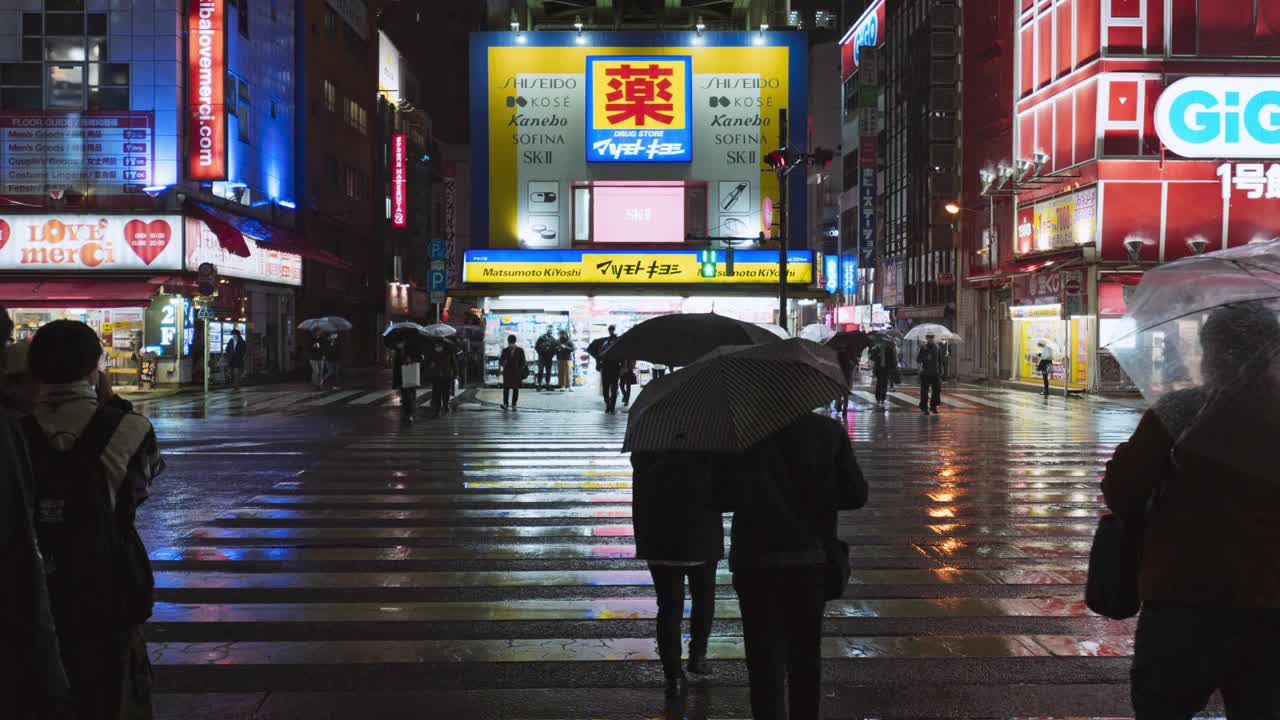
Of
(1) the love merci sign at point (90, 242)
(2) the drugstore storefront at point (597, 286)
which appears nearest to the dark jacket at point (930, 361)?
(2) the drugstore storefront at point (597, 286)

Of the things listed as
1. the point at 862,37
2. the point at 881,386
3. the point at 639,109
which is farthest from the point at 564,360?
the point at 862,37

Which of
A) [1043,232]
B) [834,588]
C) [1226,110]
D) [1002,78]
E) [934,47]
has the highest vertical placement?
[934,47]

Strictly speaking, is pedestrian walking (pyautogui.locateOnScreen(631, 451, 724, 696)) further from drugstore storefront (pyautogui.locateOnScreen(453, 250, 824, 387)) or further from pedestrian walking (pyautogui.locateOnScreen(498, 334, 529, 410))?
drugstore storefront (pyautogui.locateOnScreen(453, 250, 824, 387))

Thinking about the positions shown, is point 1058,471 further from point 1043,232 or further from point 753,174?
point 1043,232

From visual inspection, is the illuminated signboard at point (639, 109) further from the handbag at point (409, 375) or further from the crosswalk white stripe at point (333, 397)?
the handbag at point (409, 375)

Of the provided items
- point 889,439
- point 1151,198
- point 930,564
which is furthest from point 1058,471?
point 1151,198

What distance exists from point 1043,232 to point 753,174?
→ 442 inches

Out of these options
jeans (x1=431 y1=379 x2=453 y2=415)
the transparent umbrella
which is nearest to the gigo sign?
jeans (x1=431 y1=379 x2=453 y2=415)

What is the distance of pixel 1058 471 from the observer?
1496 cm

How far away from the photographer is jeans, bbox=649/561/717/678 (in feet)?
18.3

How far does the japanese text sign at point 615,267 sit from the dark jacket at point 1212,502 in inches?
1238

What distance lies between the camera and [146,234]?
3366 centimetres

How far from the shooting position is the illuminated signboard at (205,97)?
111ft

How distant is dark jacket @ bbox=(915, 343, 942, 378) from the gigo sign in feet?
46.0
